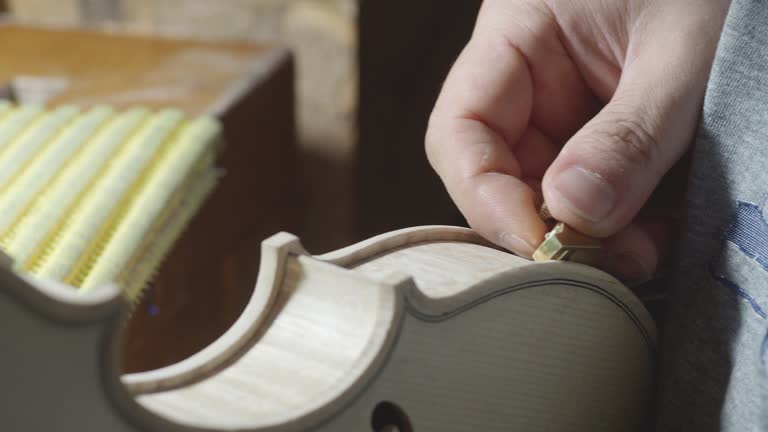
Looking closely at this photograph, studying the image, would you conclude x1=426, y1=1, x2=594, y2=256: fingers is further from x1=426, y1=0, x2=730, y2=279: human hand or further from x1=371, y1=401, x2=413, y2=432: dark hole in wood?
x1=371, y1=401, x2=413, y2=432: dark hole in wood

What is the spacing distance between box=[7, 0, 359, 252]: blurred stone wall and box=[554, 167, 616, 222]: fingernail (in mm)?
1114

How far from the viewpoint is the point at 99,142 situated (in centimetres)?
90

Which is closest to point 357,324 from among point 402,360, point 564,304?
point 402,360

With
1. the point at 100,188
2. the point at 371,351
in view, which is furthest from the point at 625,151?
the point at 100,188

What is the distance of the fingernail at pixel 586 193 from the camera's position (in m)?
0.47

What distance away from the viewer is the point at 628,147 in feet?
1.61

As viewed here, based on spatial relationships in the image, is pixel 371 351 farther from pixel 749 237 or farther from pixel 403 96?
pixel 403 96

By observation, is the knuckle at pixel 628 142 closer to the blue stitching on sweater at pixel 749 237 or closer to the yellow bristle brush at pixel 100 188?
the blue stitching on sweater at pixel 749 237

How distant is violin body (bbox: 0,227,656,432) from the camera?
0.92 feet

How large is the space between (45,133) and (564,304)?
686 millimetres

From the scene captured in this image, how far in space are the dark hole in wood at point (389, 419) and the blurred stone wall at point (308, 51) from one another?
1.18 m

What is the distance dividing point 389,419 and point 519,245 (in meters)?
0.15

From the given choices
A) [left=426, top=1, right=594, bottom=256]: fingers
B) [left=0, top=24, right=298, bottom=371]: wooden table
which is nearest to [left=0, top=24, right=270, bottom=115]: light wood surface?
[left=0, top=24, right=298, bottom=371]: wooden table

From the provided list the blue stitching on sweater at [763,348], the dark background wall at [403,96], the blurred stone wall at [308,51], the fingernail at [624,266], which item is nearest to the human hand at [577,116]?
the fingernail at [624,266]
